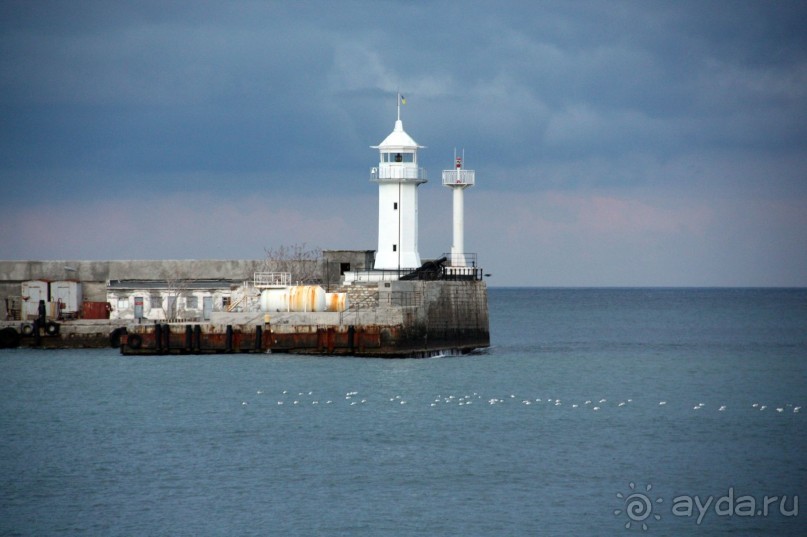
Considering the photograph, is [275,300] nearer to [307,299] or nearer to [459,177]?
[307,299]

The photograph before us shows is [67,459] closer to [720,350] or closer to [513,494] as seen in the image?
[513,494]

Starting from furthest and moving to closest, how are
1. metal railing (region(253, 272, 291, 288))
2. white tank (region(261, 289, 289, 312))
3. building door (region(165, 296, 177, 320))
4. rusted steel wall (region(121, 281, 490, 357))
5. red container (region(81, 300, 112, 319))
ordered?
1. red container (region(81, 300, 112, 319))
2. building door (region(165, 296, 177, 320))
3. metal railing (region(253, 272, 291, 288))
4. white tank (region(261, 289, 289, 312))
5. rusted steel wall (region(121, 281, 490, 357))

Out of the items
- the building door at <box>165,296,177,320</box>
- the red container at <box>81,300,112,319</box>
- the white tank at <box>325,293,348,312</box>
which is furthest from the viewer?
the red container at <box>81,300,112,319</box>

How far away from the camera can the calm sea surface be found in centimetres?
2439

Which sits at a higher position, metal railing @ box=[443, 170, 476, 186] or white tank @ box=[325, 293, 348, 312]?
metal railing @ box=[443, 170, 476, 186]

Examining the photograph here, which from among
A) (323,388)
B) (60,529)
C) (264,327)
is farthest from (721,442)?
(264,327)

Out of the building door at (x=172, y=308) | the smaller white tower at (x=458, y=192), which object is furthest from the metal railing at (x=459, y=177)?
the building door at (x=172, y=308)

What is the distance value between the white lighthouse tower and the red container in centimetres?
1359

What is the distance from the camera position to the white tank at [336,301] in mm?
48625

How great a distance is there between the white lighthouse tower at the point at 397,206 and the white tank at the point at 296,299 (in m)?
5.09

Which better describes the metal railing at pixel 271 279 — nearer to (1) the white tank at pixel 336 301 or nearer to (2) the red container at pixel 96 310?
(1) the white tank at pixel 336 301

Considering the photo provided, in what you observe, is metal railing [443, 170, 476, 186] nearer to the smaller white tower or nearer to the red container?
the smaller white tower

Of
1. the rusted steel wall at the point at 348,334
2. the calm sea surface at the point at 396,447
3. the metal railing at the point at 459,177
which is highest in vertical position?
the metal railing at the point at 459,177

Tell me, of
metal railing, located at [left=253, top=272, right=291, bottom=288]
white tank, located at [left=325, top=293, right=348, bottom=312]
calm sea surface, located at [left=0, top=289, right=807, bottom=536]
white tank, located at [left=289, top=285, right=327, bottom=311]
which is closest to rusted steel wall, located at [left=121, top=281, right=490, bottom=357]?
calm sea surface, located at [left=0, top=289, right=807, bottom=536]
